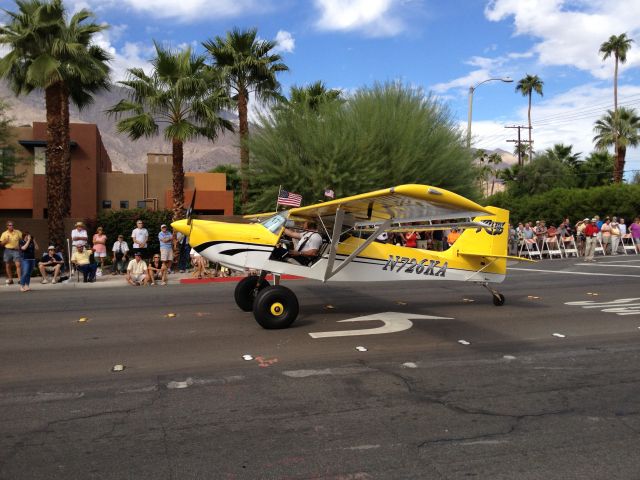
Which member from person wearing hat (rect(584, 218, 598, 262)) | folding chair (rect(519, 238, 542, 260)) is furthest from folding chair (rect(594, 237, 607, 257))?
folding chair (rect(519, 238, 542, 260))

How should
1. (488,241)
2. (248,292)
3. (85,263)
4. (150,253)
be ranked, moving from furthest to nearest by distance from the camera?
(150,253) → (85,263) → (488,241) → (248,292)

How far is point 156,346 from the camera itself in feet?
23.5

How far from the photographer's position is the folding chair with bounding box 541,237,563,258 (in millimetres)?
23422

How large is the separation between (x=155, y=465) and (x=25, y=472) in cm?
84

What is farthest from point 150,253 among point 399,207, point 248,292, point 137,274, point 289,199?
point 399,207

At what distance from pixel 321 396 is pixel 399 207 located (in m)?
3.67

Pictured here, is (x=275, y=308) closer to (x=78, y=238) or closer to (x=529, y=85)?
(x=78, y=238)

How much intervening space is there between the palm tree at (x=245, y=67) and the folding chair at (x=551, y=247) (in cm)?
1393

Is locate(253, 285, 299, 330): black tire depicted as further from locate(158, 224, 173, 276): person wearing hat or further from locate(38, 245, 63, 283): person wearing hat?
locate(38, 245, 63, 283): person wearing hat

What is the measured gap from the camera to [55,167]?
19.9 meters

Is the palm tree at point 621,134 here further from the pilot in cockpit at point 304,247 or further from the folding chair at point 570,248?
the pilot in cockpit at point 304,247

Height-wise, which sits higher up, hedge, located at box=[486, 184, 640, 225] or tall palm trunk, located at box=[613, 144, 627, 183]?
tall palm trunk, located at box=[613, 144, 627, 183]

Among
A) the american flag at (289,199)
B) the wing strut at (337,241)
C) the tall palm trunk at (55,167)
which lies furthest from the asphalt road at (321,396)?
the tall palm trunk at (55,167)

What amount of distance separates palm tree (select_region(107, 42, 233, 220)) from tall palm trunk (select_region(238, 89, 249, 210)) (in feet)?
13.0
